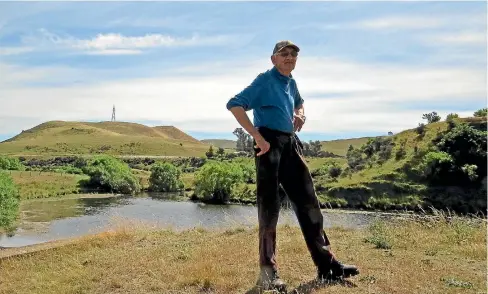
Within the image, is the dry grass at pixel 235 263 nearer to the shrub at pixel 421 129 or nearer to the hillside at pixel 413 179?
the hillside at pixel 413 179

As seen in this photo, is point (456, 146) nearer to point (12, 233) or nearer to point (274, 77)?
point (12, 233)

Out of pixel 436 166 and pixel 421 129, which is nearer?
pixel 436 166

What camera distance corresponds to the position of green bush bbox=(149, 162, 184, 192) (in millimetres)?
106250

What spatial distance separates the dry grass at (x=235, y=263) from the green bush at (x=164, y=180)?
96882 mm

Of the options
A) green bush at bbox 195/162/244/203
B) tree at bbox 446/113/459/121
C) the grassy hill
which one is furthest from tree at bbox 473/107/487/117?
the grassy hill

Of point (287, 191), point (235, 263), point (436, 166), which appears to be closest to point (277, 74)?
point (287, 191)

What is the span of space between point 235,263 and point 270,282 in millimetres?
1736

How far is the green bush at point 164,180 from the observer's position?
10625cm

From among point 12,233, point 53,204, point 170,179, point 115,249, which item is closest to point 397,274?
point 115,249

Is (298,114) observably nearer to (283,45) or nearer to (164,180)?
(283,45)

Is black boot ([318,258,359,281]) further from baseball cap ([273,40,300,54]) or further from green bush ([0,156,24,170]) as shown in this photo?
green bush ([0,156,24,170])

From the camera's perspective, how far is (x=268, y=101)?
5.38 metres

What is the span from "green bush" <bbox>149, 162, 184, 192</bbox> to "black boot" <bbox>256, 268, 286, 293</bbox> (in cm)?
10180

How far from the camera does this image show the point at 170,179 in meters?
107
